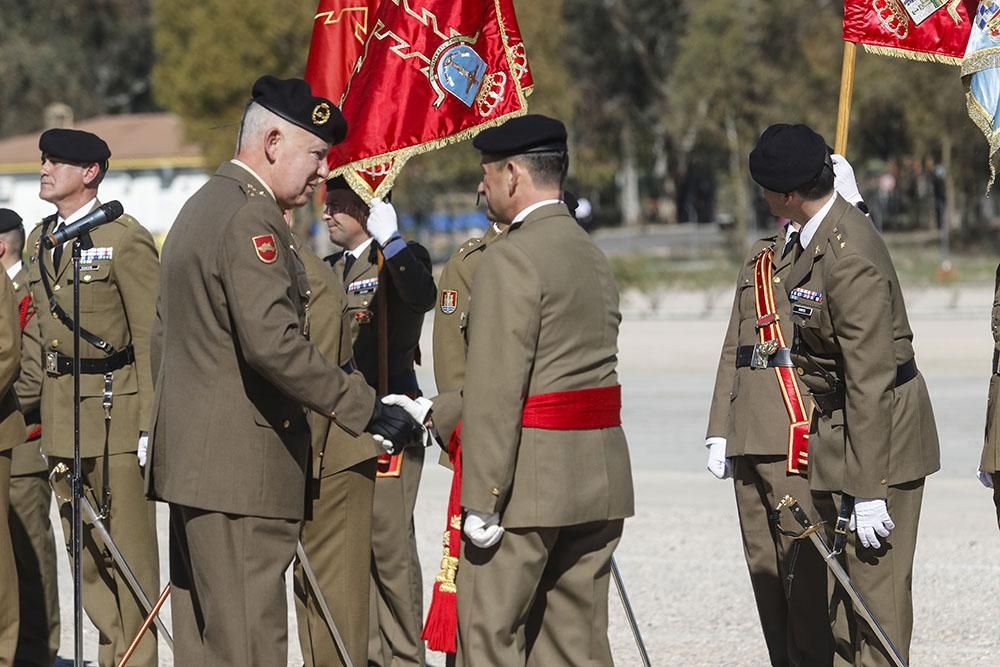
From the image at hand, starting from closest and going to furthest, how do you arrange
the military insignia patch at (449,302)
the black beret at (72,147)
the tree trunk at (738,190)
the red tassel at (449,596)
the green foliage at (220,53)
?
the red tassel at (449,596)
the black beret at (72,147)
the military insignia patch at (449,302)
the tree trunk at (738,190)
the green foliage at (220,53)

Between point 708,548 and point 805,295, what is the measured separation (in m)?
4.05

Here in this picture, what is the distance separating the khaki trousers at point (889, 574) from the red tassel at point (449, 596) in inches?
55.8

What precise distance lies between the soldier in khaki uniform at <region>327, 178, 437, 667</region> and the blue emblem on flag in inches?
25.3

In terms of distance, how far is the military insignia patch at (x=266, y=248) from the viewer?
16.1 feet

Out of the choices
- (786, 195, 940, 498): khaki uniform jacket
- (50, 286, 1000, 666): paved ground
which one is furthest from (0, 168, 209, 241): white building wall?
(786, 195, 940, 498): khaki uniform jacket

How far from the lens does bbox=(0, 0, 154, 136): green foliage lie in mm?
59656

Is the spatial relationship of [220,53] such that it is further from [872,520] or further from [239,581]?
[239,581]

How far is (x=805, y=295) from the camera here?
5.89 m

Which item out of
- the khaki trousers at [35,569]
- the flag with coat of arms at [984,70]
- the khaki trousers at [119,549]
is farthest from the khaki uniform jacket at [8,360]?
the flag with coat of arms at [984,70]

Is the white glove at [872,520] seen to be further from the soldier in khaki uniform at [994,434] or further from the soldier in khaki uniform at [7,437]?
the soldier in khaki uniform at [7,437]

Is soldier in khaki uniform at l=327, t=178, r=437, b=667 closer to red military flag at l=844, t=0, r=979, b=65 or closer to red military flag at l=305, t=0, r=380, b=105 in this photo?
red military flag at l=305, t=0, r=380, b=105

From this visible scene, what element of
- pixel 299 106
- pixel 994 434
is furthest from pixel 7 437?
pixel 994 434

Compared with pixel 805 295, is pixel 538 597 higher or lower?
lower

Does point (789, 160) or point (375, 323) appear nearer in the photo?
point (789, 160)
